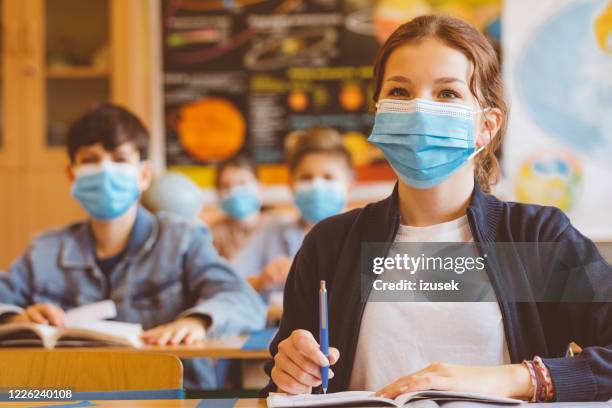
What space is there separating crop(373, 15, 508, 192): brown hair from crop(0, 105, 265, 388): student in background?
101 cm

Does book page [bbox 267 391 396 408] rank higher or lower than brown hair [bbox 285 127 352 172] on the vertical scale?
lower

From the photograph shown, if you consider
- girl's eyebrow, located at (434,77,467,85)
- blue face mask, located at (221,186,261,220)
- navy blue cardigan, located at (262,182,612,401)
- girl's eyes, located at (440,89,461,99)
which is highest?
girl's eyebrow, located at (434,77,467,85)

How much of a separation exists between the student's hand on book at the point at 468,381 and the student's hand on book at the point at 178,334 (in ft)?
2.98

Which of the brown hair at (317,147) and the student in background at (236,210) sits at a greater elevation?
the brown hair at (317,147)

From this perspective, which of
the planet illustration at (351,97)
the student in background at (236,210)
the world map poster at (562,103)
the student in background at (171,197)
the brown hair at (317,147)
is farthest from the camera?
the planet illustration at (351,97)

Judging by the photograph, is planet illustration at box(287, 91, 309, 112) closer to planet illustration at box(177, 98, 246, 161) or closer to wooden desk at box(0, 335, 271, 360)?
planet illustration at box(177, 98, 246, 161)

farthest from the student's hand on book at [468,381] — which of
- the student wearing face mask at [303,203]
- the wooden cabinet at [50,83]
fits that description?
the wooden cabinet at [50,83]

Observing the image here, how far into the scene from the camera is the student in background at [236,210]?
362 centimetres

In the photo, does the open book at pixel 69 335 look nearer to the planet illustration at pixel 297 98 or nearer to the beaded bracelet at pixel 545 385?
the beaded bracelet at pixel 545 385

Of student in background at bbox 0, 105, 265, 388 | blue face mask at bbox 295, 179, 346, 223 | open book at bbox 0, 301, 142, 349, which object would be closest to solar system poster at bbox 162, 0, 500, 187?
blue face mask at bbox 295, 179, 346, 223

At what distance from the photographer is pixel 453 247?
4.30 feet

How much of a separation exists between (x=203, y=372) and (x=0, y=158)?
7.50ft

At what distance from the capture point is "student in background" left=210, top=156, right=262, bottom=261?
3.62 meters

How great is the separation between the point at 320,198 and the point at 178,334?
3.60 feet
